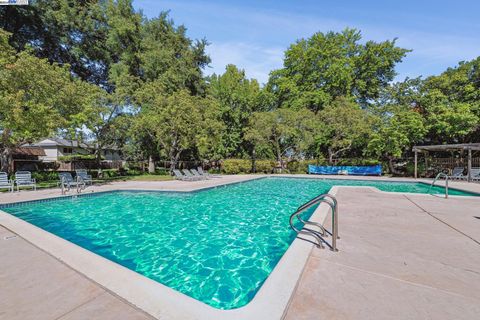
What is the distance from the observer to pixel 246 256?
4.68 meters

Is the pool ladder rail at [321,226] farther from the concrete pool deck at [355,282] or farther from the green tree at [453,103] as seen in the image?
the green tree at [453,103]

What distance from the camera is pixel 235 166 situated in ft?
81.2

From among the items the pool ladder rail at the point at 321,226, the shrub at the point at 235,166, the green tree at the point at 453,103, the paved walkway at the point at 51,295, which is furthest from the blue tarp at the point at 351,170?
the paved walkway at the point at 51,295

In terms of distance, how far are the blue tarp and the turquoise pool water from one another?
1454 centimetres

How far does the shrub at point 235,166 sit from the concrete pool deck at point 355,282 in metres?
20.2

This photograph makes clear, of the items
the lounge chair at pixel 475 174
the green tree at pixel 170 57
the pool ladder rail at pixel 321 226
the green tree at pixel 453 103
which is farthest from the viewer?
the green tree at pixel 170 57

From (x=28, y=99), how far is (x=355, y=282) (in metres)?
16.2

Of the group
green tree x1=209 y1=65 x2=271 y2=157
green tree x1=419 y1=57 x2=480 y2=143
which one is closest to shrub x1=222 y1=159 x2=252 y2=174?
green tree x1=209 y1=65 x2=271 y2=157

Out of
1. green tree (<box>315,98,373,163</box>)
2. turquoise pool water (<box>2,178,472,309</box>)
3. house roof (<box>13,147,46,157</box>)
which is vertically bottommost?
turquoise pool water (<box>2,178,472,309</box>)

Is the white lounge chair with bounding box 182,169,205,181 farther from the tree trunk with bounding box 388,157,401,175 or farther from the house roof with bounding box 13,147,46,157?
the house roof with bounding box 13,147,46,157

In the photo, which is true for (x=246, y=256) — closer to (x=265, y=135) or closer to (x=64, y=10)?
(x=265, y=135)

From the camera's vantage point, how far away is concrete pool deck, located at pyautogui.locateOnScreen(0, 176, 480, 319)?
2.24 meters

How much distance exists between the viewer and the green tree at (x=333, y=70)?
30.3 metres

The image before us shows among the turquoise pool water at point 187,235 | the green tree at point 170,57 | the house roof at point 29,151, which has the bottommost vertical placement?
the turquoise pool water at point 187,235
